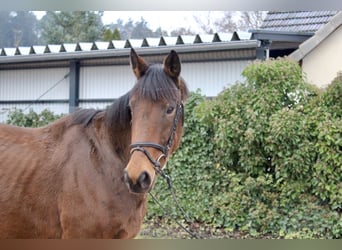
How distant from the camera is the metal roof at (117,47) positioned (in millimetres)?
2939

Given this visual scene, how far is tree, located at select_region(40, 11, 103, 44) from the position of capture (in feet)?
9.19

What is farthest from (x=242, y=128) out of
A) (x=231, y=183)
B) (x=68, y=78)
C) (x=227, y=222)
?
(x=68, y=78)

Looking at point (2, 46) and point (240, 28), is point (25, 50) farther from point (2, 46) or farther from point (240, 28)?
point (240, 28)

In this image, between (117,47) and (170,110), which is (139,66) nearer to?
(170,110)

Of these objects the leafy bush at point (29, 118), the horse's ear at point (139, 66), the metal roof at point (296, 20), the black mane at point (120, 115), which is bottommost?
the black mane at point (120, 115)

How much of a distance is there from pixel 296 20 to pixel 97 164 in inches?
77.0

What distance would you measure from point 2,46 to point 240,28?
163cm

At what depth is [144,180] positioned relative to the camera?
1.72 m

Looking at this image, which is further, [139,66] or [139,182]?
A: [139,66]

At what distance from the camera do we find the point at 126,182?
172 centimetres

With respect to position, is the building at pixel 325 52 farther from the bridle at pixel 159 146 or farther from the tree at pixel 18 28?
the tree at pixel 18 28

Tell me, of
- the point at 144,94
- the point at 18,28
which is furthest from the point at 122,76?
the point at 144,94

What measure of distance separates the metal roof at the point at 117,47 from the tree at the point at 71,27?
6 centimetres

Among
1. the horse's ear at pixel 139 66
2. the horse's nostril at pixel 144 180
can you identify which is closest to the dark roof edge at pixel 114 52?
the horse's ear at pixel 139 66
